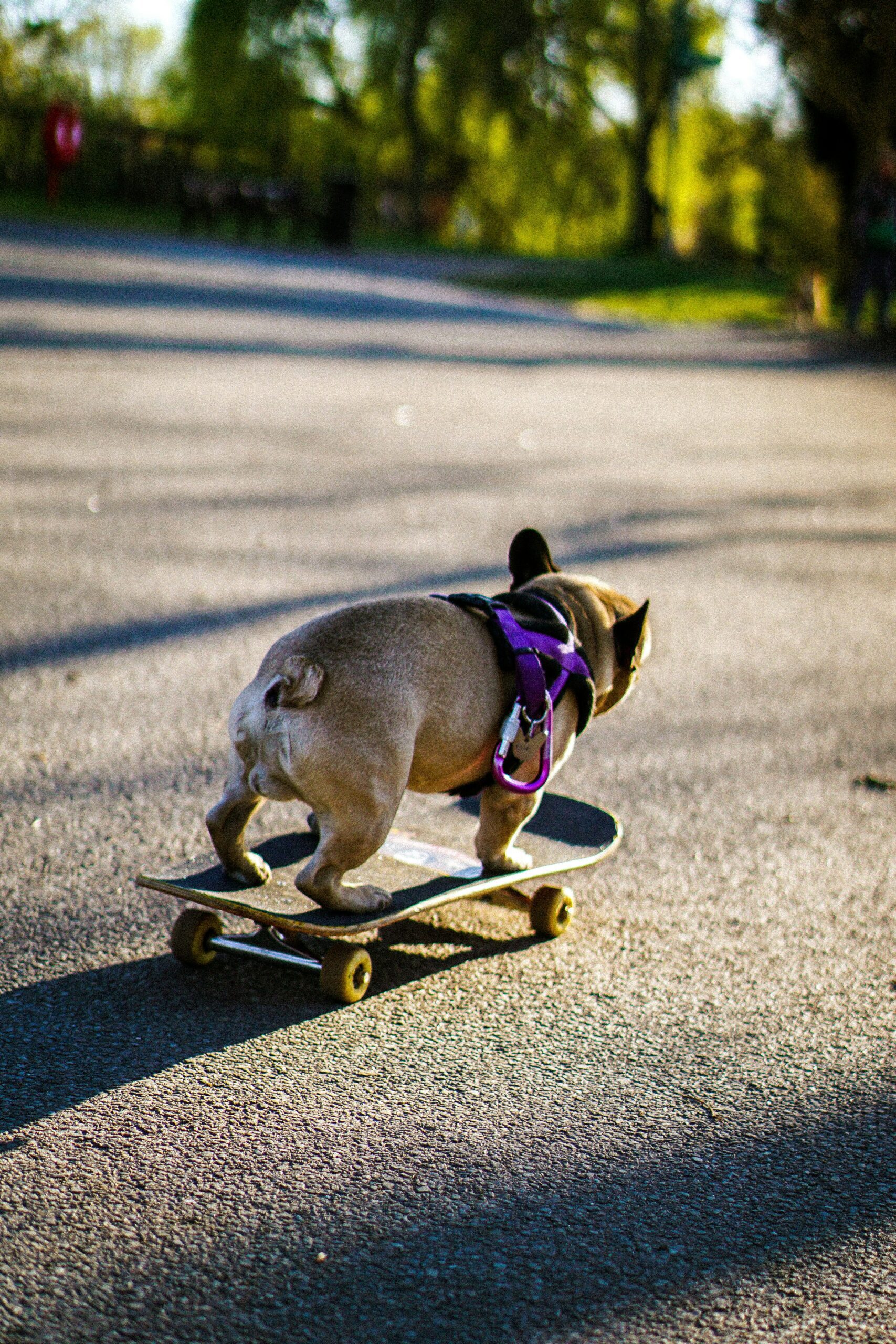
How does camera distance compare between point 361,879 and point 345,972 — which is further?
point 361,879

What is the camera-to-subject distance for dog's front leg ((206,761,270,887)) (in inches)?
124

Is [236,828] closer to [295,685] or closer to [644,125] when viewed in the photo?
[295,685]

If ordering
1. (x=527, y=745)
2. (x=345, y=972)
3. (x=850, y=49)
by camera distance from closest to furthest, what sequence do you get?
(x=345, y=972) → (x=527, y=745) → (x=850, y=49)

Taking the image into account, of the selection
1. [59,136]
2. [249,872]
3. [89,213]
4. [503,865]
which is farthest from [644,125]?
[249,872]

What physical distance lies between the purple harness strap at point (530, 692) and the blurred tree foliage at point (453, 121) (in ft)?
85.0

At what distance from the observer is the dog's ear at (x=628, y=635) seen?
11.2ft

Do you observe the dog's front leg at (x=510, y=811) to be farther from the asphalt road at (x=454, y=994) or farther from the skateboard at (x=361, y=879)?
the asphalt road at (x=454, y=994)

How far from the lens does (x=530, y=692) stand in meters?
3.26

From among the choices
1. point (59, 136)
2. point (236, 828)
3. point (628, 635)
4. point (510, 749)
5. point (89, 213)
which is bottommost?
point (236, 828)

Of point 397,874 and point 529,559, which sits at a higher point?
point 529,559

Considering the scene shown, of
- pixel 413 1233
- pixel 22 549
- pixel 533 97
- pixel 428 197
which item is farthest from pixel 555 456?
pixel 428 197

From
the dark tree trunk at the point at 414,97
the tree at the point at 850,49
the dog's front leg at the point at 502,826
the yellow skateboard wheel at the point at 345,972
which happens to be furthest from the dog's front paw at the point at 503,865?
the dark tree trunk at the point at 414,97

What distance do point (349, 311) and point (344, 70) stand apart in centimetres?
3371

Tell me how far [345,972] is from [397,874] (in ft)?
1.30
